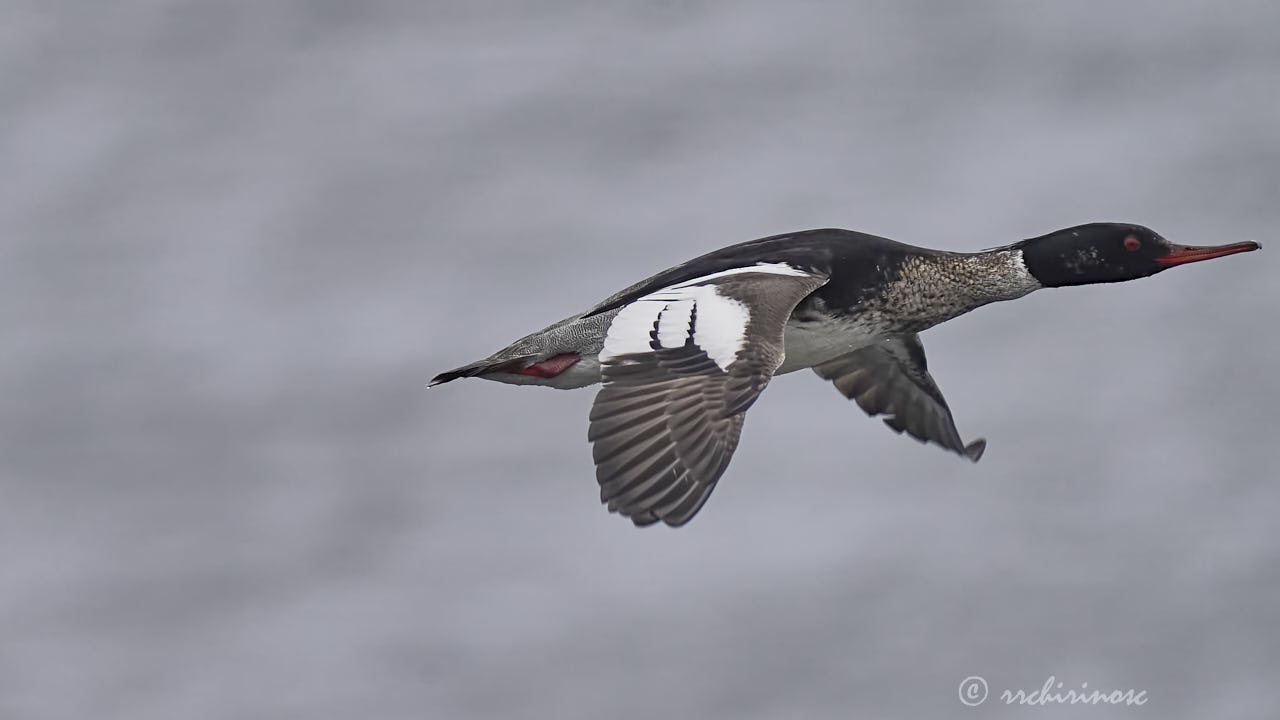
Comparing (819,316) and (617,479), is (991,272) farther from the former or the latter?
(617,479)

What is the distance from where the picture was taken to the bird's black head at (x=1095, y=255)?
1002 cm

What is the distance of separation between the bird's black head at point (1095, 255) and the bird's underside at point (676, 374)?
4.86 feet

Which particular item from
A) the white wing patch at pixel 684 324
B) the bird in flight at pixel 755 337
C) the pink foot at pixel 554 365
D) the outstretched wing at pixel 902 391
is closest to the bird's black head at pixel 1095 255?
the bird in flight at pixel 755 337

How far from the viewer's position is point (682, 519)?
24.6ft

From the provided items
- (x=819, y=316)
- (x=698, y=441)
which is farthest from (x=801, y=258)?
(x=698, y=441)

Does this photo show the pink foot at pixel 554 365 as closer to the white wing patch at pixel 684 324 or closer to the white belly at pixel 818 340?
the white wing patch at pixel 684 324

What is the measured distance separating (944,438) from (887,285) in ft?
4.94

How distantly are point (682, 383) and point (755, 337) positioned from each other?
1.58 ft

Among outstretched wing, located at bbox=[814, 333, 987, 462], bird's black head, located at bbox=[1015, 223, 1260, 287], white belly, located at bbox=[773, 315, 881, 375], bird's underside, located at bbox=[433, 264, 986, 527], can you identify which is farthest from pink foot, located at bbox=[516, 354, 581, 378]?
bird's black head, located at bbox=[1015, 223, 1260, 287]

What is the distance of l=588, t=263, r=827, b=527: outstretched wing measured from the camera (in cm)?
766

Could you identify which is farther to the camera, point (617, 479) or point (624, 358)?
point (624, 358)

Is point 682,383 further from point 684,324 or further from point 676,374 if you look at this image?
point 684,324

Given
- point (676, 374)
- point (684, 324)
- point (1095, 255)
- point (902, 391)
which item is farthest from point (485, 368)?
point (1095, 255)

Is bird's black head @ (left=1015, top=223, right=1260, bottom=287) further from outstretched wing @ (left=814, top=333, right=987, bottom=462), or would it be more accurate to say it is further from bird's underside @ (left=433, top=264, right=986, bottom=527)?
bird's underside @ (left=433, top=264, right=986, bottom=527)
